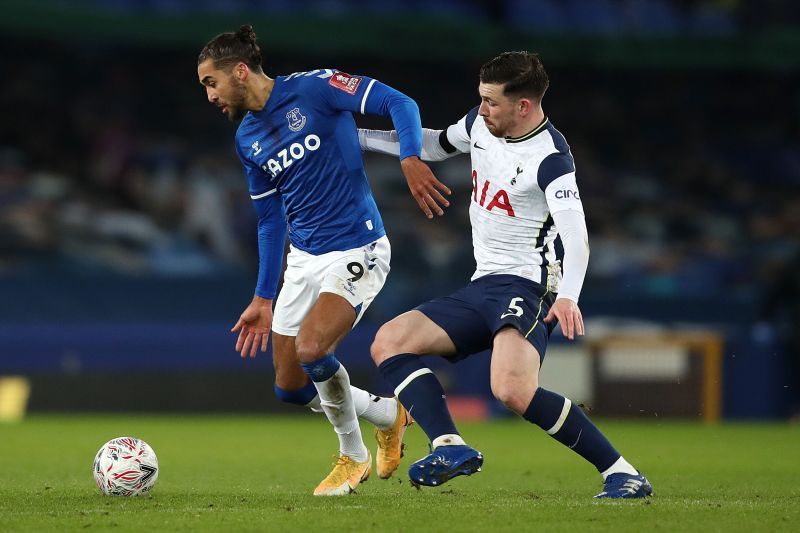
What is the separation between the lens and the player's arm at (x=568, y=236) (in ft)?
18.4

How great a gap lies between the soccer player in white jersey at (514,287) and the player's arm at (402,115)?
33 centimetres

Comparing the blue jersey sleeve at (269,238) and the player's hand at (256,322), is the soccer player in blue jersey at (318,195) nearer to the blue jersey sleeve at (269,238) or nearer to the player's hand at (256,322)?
the blue jersey sleeve at (269,238)

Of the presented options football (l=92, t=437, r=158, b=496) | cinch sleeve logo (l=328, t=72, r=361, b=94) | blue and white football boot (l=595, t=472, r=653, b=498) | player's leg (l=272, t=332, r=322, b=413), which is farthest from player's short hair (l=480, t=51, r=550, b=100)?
football (l=92, t=437, r=158, b=496)

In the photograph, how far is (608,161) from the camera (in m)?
21.6

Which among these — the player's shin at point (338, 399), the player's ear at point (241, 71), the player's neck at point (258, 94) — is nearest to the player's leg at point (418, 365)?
the player's shin at point (338, 399)

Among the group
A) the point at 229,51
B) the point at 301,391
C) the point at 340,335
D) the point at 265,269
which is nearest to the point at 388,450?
the point at 301,391

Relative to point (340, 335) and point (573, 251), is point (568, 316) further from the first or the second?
point (340, 335)

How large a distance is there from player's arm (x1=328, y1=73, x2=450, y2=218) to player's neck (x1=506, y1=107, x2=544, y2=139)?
0.43m

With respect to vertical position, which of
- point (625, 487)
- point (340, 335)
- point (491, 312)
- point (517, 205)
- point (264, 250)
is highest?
point (517, 205)

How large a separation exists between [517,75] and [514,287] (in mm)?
970

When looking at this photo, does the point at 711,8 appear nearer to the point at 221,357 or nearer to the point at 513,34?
the point at 513,34

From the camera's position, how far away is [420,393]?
602 cm

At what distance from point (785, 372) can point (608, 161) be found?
7.67 m

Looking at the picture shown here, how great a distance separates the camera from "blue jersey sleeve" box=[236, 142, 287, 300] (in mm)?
6766
